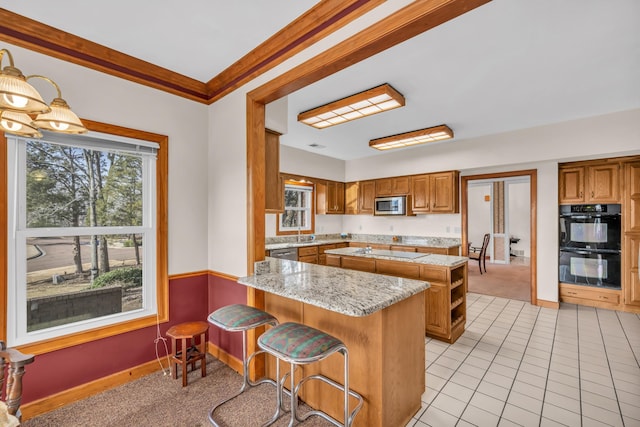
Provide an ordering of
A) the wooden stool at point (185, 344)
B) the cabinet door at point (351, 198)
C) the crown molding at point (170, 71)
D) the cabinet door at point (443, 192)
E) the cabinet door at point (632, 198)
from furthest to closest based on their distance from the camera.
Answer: the cabinet door at point (351, 198) < the cabinet door at point (443, 192) < the cabinet door at point (632, 198) < the wooden stool at point (185, 344) < the crown molding at point (170, 71)

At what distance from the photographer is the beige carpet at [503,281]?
5.07 m

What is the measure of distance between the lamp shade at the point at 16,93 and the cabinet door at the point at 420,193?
5.16 m

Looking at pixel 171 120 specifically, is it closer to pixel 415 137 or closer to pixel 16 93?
pixel 16 93

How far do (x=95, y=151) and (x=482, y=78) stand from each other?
3.50 meters

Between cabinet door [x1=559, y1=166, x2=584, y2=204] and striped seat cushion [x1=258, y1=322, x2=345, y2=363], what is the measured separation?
465 cm

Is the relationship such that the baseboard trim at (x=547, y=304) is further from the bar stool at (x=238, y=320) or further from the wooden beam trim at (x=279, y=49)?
the wooden beam trim at (x=279, y=49)

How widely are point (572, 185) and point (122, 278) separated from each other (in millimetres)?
5903

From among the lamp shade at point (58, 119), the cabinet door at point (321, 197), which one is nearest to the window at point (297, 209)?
the cabinet door at point (321, 197)

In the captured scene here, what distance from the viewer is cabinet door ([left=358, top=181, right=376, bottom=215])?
6.04 metres

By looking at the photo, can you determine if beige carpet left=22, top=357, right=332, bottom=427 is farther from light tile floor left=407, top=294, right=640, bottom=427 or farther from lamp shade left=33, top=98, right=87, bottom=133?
lamp shade left=33, top=98, right=87, bottom=133

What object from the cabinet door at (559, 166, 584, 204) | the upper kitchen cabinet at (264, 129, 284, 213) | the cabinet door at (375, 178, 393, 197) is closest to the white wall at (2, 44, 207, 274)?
the upper kitchen cabinet at (264, 129, 284, 213)

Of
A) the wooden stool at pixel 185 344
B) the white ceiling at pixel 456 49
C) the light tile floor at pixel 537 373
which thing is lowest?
the light tile floor at pixel 537 373

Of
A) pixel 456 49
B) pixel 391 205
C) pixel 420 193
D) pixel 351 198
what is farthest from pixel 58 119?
pixel 351 198

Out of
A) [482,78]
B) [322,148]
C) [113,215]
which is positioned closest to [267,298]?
[113,215]
